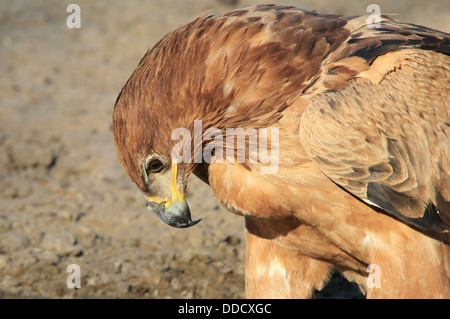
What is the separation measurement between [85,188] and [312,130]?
4015 mm

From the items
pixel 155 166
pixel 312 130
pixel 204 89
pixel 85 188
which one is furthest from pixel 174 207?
pixel 85 188

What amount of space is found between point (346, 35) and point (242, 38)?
77 centimetres

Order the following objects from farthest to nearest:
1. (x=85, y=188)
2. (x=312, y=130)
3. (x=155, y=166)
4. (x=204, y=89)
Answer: (x=85, y=188) → (x=155, y=166) → (x=204, y=89) → (x=312, y=130)

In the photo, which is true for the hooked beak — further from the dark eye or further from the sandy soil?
the sandy soil

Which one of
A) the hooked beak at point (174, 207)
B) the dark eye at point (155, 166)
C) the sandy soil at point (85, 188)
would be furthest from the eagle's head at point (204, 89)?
the sandy soil at point (85, 188)

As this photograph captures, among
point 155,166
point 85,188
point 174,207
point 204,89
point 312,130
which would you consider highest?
point 204,89

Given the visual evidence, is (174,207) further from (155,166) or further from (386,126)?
(386,126)

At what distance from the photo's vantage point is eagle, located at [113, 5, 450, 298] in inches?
166

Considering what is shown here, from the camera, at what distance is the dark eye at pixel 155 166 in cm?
438

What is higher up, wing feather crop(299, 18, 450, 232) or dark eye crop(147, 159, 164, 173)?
wing feather crop(299, 18, 450, 232)

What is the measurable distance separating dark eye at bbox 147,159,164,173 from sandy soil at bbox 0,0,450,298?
6.38 ft

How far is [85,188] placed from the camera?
745 cm

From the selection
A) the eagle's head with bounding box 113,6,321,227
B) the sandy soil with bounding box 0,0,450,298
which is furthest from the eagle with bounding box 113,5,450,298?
the sandy soil with bounding box 0,0,450,298

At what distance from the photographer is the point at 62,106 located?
9.04m
